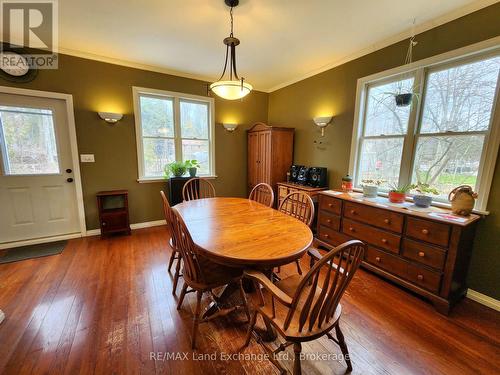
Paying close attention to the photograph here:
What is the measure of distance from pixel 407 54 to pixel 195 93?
311cm

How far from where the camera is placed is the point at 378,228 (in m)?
2.24

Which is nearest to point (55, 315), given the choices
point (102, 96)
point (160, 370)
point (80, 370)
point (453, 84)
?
point (80, 370)

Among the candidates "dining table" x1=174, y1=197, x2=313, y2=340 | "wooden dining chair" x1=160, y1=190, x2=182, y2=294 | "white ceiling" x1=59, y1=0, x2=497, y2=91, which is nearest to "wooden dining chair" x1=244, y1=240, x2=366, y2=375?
"dining table" x1=174, y1=197, x2=313, y2=340

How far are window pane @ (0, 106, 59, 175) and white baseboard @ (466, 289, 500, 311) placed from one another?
515 cm

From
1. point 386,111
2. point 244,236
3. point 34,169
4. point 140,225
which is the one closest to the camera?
point 244,236

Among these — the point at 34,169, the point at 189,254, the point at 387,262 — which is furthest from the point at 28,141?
the point at 387,262

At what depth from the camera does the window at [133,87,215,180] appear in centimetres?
351

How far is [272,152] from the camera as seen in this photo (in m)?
3.74

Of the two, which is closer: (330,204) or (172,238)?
(172,238)

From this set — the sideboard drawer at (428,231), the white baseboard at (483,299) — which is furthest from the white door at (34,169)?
the white baseboard at (483,299)

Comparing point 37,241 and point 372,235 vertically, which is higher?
point 372,235

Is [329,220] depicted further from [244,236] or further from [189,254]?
[189,254]

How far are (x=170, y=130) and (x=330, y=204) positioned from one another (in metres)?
2.90

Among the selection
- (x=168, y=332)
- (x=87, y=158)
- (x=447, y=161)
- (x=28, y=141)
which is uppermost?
(x=28, y=141)
